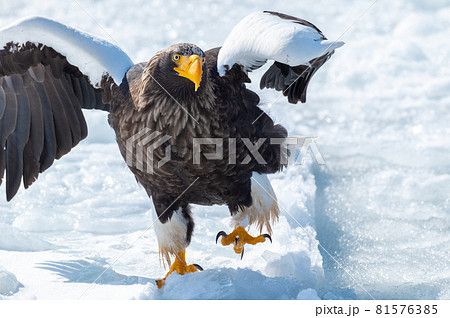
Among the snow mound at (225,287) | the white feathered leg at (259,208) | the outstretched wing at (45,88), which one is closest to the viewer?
the snow mound at (225,287)

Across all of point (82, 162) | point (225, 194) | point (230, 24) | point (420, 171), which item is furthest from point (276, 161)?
point (230, 24)

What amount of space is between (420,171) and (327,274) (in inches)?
99.5

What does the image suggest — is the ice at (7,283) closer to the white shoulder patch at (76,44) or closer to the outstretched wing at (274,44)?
the white shoulder patch at (76,44)

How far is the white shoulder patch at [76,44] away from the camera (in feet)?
13.4

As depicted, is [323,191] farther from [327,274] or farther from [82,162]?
[82,162]

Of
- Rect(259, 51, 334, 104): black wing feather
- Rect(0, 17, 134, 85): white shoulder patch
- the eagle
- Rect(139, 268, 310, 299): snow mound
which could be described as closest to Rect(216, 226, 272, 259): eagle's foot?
the eagle

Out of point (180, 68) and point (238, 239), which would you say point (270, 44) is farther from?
point (238, 239)

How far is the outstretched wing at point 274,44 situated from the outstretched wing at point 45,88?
0.81 metres

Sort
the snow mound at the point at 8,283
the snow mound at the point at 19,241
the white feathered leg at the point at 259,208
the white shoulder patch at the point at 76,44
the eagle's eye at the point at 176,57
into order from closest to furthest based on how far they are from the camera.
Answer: the eagle's eye at the point at 176,57, the snow mound at the point at 8,283, the white shoulder patch at the point at 76,44, the white feathered leg at the point at 259,208, the snow mound at the point at 19,241

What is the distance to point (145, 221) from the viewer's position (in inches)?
235

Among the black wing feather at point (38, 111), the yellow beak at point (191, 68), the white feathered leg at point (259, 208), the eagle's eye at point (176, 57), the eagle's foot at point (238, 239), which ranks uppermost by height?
the eagle's eye at point (176, 57)

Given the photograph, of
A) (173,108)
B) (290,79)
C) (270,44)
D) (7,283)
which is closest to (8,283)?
(7,283)

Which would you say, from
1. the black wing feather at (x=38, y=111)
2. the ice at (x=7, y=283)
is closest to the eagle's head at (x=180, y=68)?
the black wing feather at (x=38, y=111)

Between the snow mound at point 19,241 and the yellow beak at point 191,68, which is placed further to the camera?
the snow mound at point 19,241
